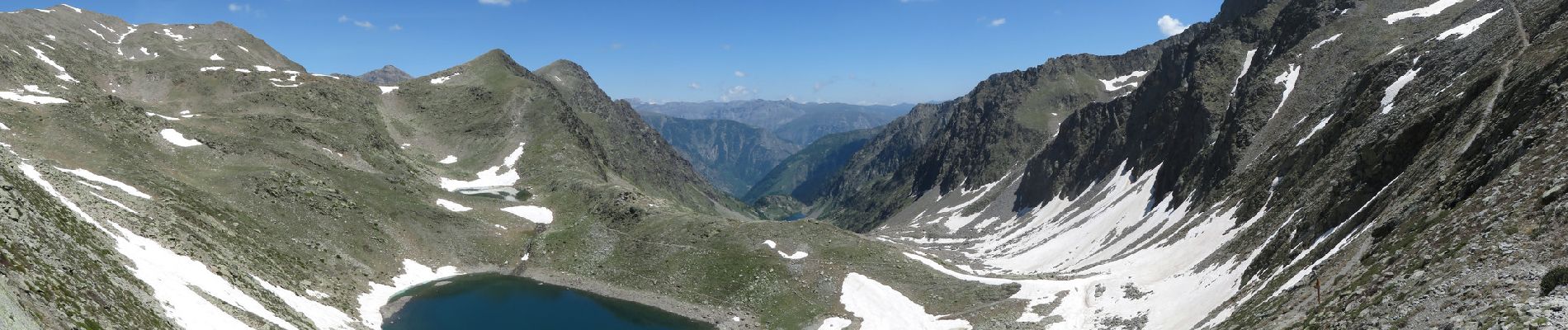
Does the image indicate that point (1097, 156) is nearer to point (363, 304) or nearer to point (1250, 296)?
point (1250, 296)

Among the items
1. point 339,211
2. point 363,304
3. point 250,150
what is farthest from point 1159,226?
point 250,150

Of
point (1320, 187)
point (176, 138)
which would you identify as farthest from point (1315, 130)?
point (176, 138)

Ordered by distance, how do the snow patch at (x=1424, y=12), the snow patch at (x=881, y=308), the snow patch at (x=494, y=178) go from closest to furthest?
the snow patch at (x=881, y=308) → the snow patch at (x=1424, y=12) → the snow patch at (x=494, y=178)

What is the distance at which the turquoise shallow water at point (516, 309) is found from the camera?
68500 millimetres

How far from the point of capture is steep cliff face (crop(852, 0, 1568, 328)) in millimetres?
26047

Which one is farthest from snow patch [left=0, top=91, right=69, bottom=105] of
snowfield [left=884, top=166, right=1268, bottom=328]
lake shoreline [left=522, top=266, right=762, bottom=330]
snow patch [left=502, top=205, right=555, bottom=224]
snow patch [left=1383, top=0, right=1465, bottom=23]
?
snow patch [left=1383, top=0, right=1465, bottom=23]

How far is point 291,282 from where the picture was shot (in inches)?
2295

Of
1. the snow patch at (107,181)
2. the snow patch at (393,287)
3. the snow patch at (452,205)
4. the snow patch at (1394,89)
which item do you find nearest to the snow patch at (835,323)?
the snow patch at (393,287)

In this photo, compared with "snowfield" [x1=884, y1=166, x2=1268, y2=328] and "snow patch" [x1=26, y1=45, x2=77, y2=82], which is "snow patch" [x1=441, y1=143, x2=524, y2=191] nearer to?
"snow patch" [x1=26, y1=45, x2=77, y2=82]

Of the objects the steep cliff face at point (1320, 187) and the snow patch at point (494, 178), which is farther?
the snow patch at point (494, 178)

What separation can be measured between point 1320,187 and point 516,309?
72.7 metres

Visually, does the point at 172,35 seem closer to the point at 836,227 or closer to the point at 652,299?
the point at 652,299

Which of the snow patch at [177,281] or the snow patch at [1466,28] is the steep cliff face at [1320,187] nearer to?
the snow patch at [1466,28]

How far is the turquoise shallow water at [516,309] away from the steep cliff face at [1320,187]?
109 feet
